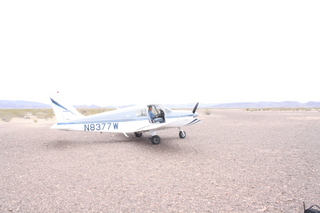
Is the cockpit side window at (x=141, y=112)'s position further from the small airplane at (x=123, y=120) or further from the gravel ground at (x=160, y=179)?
the gravel ground at (x=160, y=179)

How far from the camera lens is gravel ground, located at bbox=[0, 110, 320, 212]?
4613 mm

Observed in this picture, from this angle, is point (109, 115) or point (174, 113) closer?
point (109, 115)

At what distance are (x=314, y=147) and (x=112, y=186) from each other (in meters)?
9.69

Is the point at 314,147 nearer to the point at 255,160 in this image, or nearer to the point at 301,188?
the point at 255,160

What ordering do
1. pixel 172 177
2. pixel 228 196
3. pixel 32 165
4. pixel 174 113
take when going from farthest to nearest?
pixel 174 113 → pixel 32 165 → pixel 172 177 → pixel 228 196

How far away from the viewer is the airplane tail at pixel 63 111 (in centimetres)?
1095

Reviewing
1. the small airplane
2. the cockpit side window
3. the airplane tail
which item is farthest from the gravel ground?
the cockpit side window

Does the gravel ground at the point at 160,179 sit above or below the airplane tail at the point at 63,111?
below

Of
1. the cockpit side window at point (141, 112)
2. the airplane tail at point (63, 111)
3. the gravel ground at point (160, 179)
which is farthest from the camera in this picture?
the cockpit side window at point (141, 112)

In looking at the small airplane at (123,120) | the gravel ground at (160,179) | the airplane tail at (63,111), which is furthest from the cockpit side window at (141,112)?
the airplane tail at (63,111)

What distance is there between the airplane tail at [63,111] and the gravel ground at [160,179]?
1.73 metres

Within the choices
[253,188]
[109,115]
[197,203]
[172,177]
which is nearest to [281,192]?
[253,188]

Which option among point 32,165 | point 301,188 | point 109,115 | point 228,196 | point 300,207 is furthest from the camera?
point 109,115

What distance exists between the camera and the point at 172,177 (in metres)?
6.28
